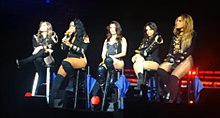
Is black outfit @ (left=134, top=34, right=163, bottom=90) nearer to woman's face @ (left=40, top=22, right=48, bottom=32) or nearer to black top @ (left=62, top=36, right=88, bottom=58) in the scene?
black top @ (left=62, top=36, right=88, bottom=58)

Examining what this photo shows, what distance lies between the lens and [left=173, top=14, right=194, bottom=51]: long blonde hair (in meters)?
6.68

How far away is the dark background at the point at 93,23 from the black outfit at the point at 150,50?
Result: 0.19m

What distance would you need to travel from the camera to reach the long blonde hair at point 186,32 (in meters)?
6.68

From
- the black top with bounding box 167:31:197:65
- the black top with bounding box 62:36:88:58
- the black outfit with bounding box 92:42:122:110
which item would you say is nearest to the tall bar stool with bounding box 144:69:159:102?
the black top with bounding box 167:31:197:65

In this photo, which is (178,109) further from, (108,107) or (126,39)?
(126,39)

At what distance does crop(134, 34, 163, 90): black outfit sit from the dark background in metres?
0.19

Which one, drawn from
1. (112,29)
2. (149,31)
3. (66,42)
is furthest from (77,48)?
(149,31)

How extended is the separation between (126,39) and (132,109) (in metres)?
2.72

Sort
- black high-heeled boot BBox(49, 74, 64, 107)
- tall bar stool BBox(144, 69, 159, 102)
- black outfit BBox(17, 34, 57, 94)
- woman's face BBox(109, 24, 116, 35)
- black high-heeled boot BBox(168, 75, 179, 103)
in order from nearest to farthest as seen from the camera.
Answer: black high-heeled boot BBox(168, 75, 179, 103) → tall bar stool BBox(144, 69, 159, 102) → woman's face BBox(109, 24, 116, 35) → black high-heeled boot BBox(49, 74, 64, 107) → black outfit BBox(17, 34, 57, 94)

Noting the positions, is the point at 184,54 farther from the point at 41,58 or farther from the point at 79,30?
the point at 41,58

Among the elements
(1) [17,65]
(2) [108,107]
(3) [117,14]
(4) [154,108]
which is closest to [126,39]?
(3) [117,14]

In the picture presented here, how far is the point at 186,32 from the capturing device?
673 cm

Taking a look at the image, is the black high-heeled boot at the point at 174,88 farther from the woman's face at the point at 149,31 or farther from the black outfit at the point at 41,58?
the black outfit at the point at 41,58

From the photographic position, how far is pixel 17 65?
822 cm
